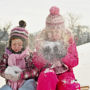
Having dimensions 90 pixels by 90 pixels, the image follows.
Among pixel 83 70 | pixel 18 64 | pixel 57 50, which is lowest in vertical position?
pixel 83 70

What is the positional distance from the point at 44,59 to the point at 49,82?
34cm

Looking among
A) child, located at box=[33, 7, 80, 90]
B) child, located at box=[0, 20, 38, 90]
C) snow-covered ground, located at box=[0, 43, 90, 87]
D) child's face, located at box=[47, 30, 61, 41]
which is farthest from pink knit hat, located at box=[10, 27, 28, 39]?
snow-covered ground, located at box=[0, 43, 90, 87]

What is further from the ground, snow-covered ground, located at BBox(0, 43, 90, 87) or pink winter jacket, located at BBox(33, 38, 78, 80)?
pink winter jacket, located at BBox(33, 38, 78, 80)

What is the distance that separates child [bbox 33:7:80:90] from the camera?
2021mm

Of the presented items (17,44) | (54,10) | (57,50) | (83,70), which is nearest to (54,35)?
(57,50)

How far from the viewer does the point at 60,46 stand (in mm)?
2100

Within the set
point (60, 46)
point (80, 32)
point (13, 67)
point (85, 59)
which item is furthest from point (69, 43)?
point (80, 32)

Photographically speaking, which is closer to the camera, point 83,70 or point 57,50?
point 57,50

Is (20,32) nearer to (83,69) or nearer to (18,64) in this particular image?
(18,64)

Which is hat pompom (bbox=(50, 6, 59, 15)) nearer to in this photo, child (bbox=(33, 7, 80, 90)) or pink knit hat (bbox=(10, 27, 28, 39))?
child (bbox=(33, 7, 80, 90))

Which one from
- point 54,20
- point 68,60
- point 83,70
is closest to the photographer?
point 68,60

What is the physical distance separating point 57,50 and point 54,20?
283mm

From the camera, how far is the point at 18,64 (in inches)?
85.8

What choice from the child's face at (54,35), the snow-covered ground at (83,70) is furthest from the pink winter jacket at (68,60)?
the snow-covered ground at (83,70)
